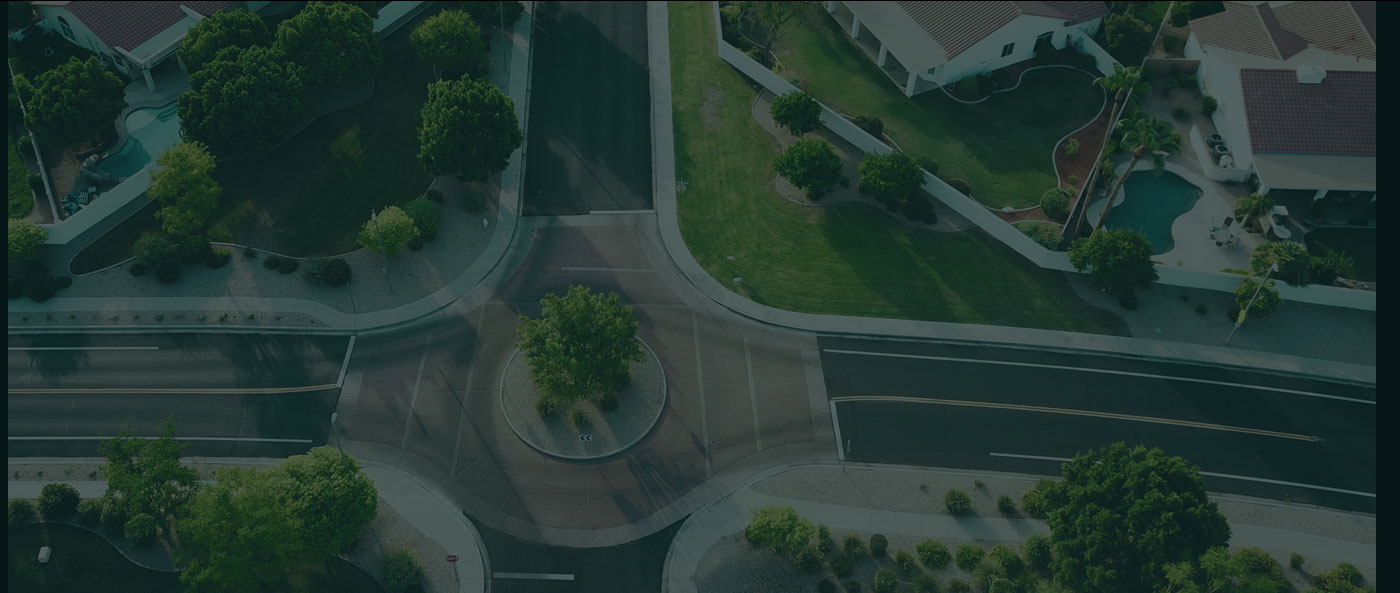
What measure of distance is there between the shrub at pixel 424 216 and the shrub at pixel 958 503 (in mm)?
40244

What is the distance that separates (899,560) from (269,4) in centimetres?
7108

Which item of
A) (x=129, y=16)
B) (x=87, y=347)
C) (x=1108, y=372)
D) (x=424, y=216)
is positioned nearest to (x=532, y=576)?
(x=424, y=216)

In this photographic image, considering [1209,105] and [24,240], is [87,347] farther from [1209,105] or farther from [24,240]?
[1209,105]

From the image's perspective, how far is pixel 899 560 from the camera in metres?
54.5

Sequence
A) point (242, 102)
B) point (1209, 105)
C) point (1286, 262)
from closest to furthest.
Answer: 1. point (1286, 262)
2. point (242, 102)
3. point (1209, 105)

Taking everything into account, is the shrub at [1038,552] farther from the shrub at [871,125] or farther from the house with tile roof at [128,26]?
the house with tile roof at [128,26]

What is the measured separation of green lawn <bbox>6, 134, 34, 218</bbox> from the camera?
6962 cm

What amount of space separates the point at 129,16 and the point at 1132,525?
272 feet

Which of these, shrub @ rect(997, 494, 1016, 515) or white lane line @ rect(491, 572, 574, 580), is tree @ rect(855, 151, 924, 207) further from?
white lane line @ rect(491, 572, 574, 580)

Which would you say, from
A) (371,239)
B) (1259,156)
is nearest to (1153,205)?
(1259,156)

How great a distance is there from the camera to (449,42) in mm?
78875

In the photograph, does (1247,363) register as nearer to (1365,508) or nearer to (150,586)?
(1365,508)

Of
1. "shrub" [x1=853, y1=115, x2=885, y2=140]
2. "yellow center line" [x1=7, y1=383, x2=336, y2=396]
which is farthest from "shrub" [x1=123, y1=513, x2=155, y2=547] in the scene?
"shrub" [x1=853, y1=115, x2=885, y2=140]

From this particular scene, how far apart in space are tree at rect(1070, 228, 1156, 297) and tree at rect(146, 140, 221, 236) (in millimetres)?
61473
